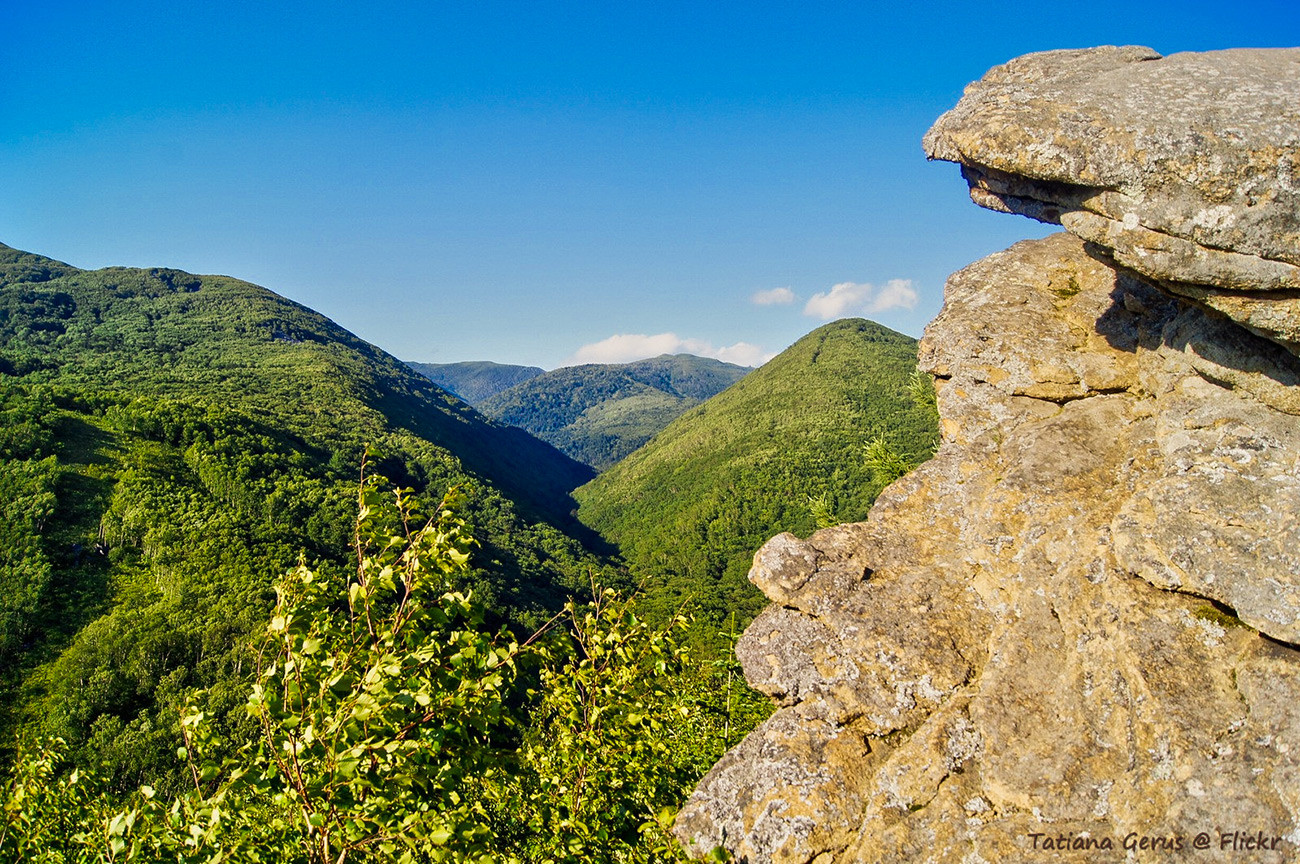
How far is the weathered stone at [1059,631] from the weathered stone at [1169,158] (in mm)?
2361

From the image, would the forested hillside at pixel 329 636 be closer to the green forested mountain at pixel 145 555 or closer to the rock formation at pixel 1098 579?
the green forested mountain at pixel 145 555

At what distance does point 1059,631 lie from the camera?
986 cm

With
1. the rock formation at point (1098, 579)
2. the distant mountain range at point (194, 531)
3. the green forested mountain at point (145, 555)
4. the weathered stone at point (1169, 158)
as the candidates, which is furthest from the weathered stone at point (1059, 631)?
the green forested mountain at point (145, 555)

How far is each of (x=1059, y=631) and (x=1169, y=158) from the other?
7215 mm

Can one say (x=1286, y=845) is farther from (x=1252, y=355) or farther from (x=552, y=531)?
(x=552, y=531)

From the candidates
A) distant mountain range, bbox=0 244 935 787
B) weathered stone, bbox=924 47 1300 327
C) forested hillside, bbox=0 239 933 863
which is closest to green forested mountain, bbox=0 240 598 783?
distant mountain range, bbox=0 244 935 787

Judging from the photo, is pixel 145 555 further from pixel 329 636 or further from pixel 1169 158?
pixel 1169 158

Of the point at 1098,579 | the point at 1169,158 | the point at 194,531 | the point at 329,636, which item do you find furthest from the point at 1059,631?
the point at 194,531

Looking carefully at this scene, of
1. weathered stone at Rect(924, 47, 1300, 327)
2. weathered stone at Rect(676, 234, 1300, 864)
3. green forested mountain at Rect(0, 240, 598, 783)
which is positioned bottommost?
green forested mountain at Rect(0, 240, 598, 783)

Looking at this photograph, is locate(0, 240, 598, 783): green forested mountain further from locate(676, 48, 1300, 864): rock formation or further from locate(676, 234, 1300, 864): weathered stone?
locate(676, 48, 1300, 864): rock formation

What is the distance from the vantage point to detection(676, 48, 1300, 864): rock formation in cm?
793

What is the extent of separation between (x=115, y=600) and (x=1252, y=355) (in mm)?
112500

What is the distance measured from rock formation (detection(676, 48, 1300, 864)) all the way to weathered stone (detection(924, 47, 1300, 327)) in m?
0.04

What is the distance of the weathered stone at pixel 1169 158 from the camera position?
28.8ft
